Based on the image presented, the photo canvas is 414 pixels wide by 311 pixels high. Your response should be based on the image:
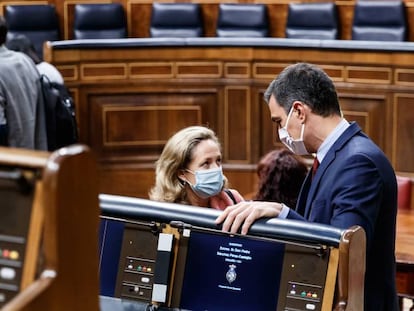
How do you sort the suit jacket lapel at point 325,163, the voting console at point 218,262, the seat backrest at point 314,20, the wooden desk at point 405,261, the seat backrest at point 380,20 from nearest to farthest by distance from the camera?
the voting console at point 218,262
the suit jacket lapel at point 325,163
the wooden desk at point 405,261
the seat backrest at point 380,20
the seat backrest at point 314,20

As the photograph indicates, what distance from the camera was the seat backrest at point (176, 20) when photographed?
7848 mm

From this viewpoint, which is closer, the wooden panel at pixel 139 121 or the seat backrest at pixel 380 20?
the wooden panel at pixel 139 121

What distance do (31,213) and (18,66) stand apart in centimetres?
326

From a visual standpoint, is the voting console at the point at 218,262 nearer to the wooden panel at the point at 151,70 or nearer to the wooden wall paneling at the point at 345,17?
the wooden panel at the point at 151,70

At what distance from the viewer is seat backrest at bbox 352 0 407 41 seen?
24.3 feet

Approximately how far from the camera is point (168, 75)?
259 inches

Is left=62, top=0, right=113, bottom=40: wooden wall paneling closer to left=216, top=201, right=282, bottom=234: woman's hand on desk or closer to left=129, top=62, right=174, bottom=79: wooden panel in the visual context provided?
left=129, top=62, right=174, bottom=79: wooden panel

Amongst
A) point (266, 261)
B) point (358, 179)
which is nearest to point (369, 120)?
point (358, 179)

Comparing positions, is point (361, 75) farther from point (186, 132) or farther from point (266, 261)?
point (266, 261)

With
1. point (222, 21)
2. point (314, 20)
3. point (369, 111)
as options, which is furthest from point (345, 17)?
point (369, 111)

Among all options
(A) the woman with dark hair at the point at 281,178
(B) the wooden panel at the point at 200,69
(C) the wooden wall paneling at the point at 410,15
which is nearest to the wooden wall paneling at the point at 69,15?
(B) the wooden panel at the point at 200,69

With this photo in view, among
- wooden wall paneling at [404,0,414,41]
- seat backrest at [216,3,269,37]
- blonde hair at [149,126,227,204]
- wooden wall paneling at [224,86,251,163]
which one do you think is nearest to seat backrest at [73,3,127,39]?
seat backrest at [216,3,269,37]

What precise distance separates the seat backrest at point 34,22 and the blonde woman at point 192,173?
5422 mm

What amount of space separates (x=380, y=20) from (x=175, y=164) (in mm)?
5154
